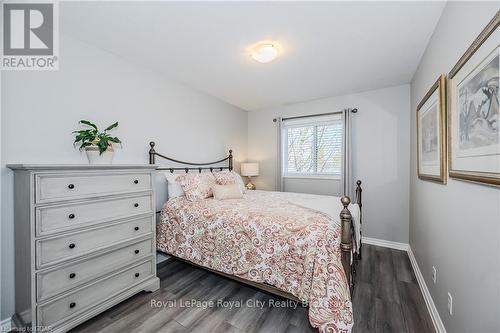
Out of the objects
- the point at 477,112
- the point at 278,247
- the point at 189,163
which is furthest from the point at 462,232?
the point at 189,163

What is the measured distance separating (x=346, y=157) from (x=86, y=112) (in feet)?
11.7

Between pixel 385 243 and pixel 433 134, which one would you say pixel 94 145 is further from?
pixel 385 243

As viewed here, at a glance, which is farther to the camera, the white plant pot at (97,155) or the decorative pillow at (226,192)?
the decorative pillow at (226,192)

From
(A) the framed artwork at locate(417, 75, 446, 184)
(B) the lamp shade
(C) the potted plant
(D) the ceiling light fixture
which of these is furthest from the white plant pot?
(A) the framed artwork at locate(417, 75, 446, 184)

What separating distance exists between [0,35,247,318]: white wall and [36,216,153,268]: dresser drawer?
0.51m

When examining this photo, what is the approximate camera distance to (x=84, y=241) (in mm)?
1694

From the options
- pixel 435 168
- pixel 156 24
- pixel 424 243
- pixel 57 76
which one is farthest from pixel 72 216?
pixel 424 243

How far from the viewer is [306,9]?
171 centimetres

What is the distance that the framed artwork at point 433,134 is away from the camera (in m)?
1.66

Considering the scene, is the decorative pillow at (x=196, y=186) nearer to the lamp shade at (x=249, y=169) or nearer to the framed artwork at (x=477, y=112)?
the lamp shade at (x=249, y=169)

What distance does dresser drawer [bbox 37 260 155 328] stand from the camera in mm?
1510

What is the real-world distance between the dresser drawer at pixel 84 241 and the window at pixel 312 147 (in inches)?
116

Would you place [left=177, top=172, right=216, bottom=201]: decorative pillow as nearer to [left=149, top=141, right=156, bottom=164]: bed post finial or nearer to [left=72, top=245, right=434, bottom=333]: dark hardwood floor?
[left=149, top=141, right=156, bottom=164]: bed post finial

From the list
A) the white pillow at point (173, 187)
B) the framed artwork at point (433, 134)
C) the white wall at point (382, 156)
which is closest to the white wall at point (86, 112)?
the white pillow at point (173, 187)
